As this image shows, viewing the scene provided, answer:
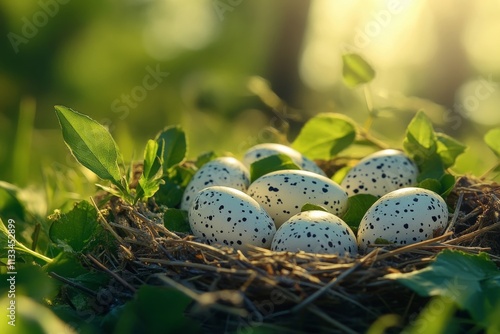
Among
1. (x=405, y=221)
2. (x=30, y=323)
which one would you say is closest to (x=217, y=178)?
(x=405, y=221)

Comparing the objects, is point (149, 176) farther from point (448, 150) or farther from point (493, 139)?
point (493, 139)

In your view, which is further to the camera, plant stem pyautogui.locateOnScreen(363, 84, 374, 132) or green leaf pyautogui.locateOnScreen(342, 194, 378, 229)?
plant stem pyautogui.locateOnScreen(363, 84, 374, 132)

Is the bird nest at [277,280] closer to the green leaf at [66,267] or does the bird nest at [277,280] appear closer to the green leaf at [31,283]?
the green leaf at [66,267]

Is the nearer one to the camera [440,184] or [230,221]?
[230,221]

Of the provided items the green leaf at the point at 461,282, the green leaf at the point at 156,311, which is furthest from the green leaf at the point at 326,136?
the green leaf at the point at 156,311

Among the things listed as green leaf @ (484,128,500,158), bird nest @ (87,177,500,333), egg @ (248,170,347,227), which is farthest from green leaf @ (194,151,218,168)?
green leaf @ (484,128,500,158)

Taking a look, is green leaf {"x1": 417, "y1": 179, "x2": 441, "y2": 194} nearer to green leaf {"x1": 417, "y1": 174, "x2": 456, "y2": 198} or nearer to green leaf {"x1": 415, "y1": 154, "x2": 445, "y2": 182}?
green leaf {"x1": 417, "y1": 174, "x2": 456, "y2": 198}

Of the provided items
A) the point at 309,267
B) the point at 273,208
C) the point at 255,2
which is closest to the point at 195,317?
the point at 309,267
